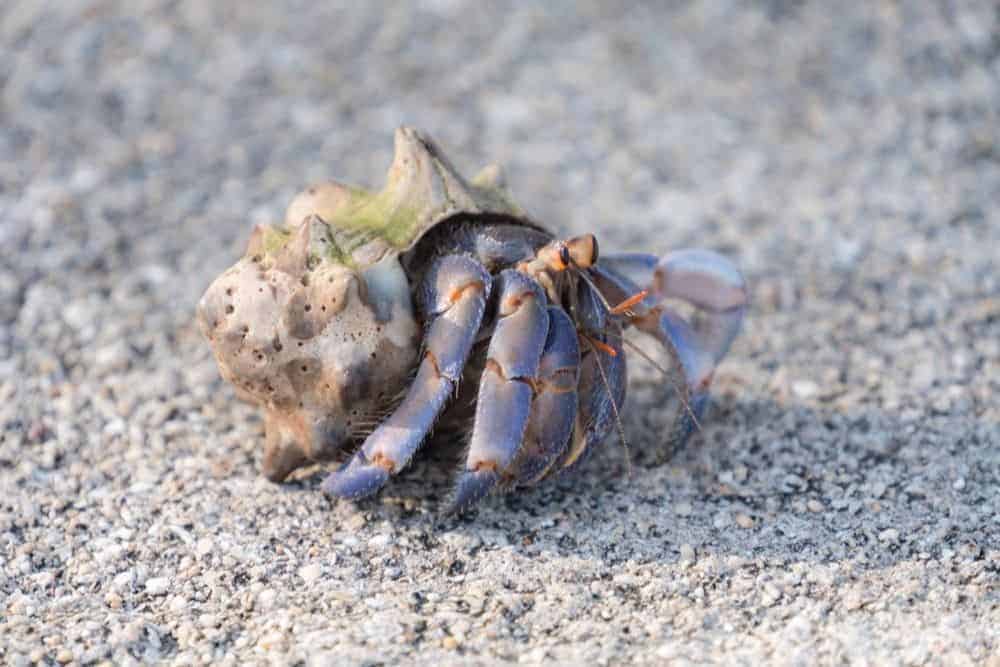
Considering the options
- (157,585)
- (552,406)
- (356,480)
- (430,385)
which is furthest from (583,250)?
(157,585)

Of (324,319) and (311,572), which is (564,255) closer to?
(324,319)

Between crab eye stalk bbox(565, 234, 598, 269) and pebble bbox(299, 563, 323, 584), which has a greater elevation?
crab eye stalk bbox(565, 234, 598, 269)

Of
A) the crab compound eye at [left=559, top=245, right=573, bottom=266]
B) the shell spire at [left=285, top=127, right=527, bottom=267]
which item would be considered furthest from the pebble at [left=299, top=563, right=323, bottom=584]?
the crab compound eye at [left=559, top=245, right=573, bottom=266]

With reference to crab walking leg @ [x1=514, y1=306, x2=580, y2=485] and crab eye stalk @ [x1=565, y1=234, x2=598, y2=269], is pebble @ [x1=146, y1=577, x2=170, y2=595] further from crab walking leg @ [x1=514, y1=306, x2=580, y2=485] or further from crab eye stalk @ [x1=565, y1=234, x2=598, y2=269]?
crab eye stalk @ [x1=565, y1=234, x2=598, y2=269]

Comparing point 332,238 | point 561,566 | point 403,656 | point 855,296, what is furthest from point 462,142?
point 403,656

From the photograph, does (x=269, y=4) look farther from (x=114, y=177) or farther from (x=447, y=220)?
(x=447, y=220)

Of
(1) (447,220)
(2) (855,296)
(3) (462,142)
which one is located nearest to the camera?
(1) (447,220)

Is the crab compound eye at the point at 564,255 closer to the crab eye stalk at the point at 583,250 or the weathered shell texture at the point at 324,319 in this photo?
the crab eye stalk at the point at 583,250
